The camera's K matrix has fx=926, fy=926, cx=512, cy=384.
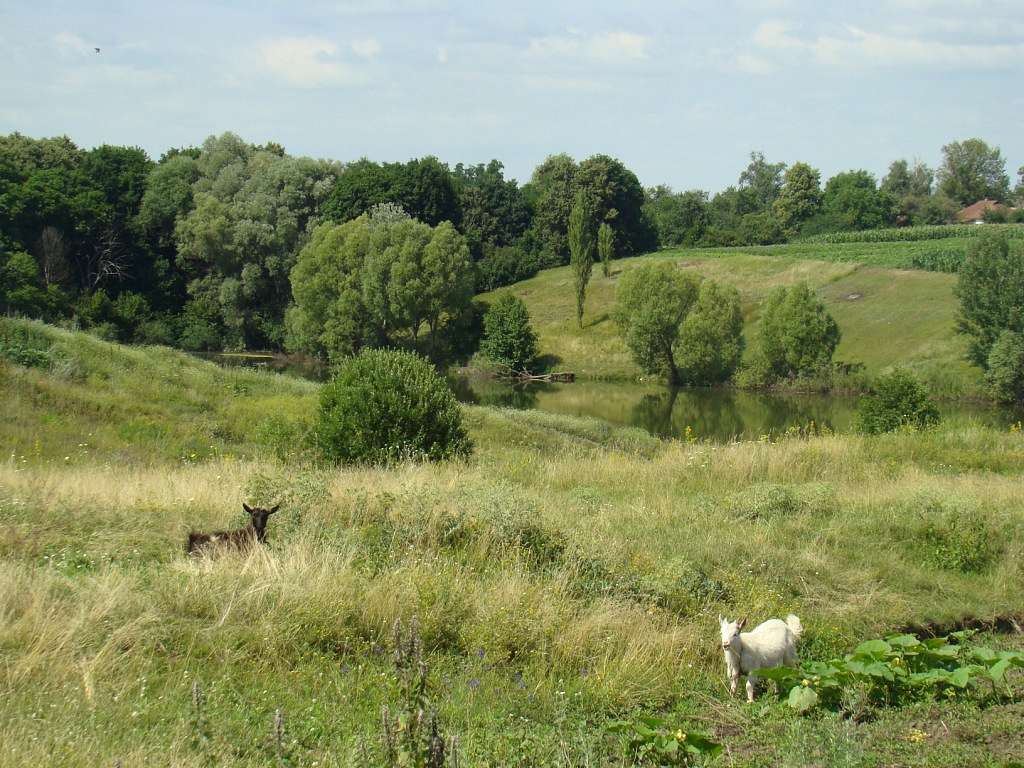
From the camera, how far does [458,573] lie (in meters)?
7.92

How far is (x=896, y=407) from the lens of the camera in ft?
78.7

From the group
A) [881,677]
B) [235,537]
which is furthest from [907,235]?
[235,537]

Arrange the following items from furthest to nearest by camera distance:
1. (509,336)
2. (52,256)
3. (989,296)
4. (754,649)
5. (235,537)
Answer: (509,336) < (52,256) < (989,296) < (235,537) < (754,649)

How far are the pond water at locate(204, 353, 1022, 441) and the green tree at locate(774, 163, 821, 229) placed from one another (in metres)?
79.0

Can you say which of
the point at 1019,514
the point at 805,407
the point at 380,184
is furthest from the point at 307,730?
the point at 380,184

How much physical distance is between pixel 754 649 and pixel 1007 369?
51764mm

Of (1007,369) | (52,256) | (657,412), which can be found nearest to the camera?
(657,412)

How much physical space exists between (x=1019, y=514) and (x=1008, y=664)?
6279mm

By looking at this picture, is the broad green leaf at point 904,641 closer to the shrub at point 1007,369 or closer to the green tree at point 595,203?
the shrub at point 1007,369

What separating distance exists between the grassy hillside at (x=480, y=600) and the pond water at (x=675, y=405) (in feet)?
84.4

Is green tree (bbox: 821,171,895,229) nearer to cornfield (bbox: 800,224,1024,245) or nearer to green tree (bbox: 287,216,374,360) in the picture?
cornfield (bbox: 800,224,1024,245)

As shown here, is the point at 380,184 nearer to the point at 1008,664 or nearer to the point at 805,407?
the point at 805,407

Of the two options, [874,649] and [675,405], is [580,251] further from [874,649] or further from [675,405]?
[874,649]

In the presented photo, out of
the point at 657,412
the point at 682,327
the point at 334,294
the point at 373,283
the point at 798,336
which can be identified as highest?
the point at 373,283
